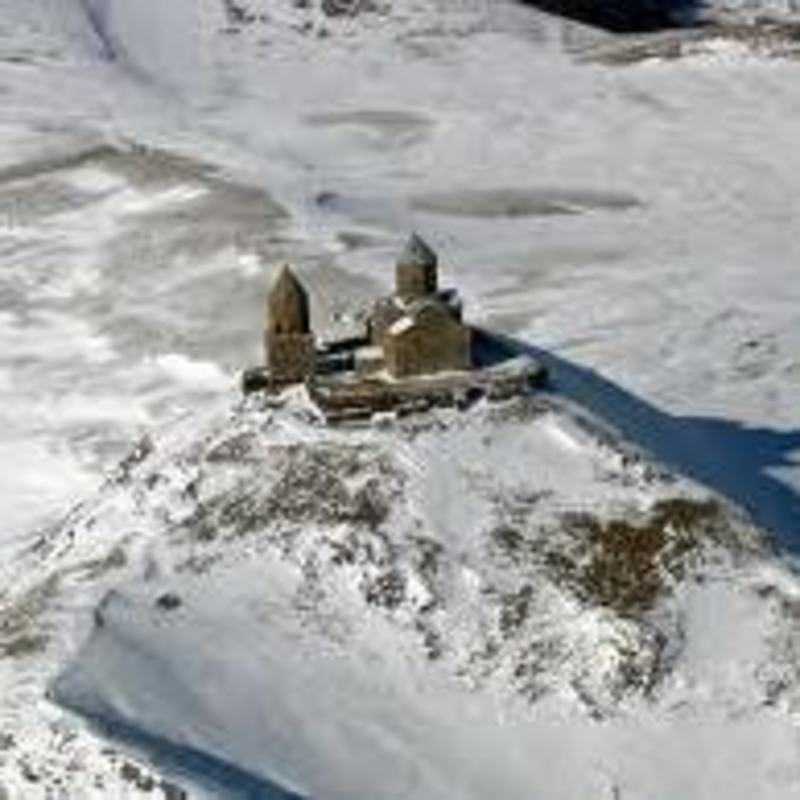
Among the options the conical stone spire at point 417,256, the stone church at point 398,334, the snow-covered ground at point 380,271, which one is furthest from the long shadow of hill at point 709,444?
the conical stone spire at point 417,256

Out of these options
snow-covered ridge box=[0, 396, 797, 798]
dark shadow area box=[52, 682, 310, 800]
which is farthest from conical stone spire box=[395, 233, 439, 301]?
dark shadow area box=[52, 682, 310, 800]

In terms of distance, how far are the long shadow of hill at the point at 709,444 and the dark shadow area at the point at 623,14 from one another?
50.5 metres

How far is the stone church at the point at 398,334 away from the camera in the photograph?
94.9 feet

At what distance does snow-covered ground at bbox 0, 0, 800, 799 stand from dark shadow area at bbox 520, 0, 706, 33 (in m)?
2.83

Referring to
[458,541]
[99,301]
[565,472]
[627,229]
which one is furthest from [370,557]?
[627,229]

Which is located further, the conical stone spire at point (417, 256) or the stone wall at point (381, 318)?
the stone wall at point (381, 318)

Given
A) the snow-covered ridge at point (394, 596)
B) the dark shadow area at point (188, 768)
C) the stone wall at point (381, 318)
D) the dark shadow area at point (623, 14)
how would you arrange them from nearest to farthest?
the dark shadow area at point (188, 768) < the snow-covered ridge at point (394, 596) < the stone wall at point (381, 318) < the dark shadow area at point (623, 14)

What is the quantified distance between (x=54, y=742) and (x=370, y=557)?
5.54 m

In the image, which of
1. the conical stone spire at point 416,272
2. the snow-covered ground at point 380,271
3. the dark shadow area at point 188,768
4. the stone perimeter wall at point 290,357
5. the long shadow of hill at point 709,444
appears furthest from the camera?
the long shadow of hill at point 709,444

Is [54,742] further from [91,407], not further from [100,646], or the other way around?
[91,407]

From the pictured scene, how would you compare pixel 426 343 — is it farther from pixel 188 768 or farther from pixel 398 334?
pixel 188 768

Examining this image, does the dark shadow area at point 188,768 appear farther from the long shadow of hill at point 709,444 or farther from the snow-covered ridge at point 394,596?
the long shadow of hill at point 709,444

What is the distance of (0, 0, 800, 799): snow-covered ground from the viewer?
23.7 meters

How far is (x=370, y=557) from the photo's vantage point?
26.5 metres
